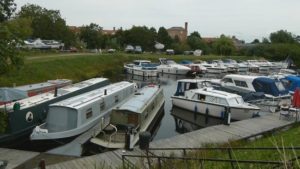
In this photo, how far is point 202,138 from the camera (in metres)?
19.6

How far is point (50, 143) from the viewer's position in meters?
19.4

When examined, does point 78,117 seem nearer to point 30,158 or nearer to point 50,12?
point 30,158

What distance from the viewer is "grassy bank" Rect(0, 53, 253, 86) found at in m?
38.6

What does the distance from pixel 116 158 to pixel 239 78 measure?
23.6m

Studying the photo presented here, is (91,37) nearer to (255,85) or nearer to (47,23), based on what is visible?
(47,23)

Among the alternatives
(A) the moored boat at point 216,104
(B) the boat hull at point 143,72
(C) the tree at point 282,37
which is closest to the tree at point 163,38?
(C) the tree at point 282,37

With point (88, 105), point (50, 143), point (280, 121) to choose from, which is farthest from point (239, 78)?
point (50, 143)

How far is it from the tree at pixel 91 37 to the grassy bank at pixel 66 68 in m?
26.8

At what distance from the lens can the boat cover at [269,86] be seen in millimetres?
33150

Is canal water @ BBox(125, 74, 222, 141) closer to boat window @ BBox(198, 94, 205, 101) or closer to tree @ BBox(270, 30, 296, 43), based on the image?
boat window @ BBox(198, 94, 205, 101)

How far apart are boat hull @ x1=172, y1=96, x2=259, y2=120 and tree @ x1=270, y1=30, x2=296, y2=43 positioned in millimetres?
95447

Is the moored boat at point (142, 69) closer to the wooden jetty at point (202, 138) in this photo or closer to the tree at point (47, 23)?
the tree at point (47, 23)

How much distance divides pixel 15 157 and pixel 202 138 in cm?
951

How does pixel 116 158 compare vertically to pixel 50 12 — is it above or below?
below
